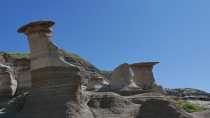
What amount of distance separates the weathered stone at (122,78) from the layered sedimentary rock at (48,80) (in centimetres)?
814

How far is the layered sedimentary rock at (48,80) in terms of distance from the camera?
15352 millimetres

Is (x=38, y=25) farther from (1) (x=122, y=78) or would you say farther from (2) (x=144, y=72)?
(2) (x=144, y=72)

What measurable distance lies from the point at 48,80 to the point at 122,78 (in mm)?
10045

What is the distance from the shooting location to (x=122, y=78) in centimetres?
2547

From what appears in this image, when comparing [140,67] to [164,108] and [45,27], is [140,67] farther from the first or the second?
[45,27]

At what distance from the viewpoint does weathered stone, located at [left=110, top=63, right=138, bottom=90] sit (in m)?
24.5

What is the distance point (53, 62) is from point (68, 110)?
184 cm

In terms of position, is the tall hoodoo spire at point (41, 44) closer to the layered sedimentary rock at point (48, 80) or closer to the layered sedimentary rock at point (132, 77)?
the layered sedimentary rock at point (48, 80)

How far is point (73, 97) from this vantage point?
621 inches

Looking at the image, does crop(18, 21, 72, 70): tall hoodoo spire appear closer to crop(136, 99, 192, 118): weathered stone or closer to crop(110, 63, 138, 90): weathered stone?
crop(136, 99, 192, 118): weathered stone

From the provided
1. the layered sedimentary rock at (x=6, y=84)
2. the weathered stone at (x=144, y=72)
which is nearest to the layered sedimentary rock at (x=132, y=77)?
the weathered stone at (x=144, y=72)

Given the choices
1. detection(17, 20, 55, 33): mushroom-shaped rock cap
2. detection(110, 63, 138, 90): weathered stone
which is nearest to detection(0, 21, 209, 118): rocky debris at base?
detection(17, 20, 55, 33): mushroom-shaped rock cap

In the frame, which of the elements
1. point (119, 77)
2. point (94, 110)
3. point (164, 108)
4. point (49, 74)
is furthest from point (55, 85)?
point (119, 77)

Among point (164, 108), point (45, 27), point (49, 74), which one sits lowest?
point (164, 108)
